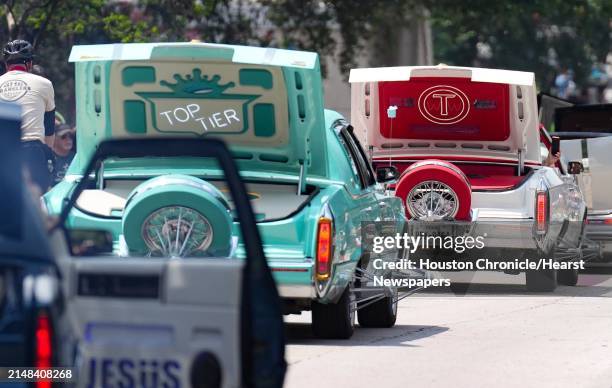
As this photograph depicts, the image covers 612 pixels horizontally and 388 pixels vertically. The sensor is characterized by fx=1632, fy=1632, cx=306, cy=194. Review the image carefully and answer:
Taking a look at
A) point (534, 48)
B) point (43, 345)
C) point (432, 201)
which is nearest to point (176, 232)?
point (43, 345)

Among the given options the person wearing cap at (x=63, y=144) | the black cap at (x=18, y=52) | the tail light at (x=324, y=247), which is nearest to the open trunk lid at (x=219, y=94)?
the tail light at (x=324, y=247)

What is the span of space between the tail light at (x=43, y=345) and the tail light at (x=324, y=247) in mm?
5373

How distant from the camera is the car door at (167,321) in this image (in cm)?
514

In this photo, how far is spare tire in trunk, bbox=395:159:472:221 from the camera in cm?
1446

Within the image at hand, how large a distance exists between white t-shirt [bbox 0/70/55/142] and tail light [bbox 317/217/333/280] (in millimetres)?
2828

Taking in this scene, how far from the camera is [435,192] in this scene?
14.5 m

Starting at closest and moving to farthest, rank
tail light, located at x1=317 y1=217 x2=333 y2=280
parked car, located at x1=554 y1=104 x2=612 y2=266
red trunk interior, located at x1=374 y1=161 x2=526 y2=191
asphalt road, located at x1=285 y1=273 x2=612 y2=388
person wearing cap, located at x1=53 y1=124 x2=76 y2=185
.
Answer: asphalt road, located at x1=285 y1=273 x2=612 y2=388
tail light, located at x1=317 y1=217 x2=333 y2=280
red trunk interior, located at x1=374 y1=161 x2=526 y2=191
person wearing cap, located at x1=53 y1=124 x2=76 y2=185
parked car, located at x1=554 y1=104 x2=612 y2=266

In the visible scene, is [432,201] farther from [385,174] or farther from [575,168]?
[575,168]

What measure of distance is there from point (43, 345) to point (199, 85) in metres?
6.22

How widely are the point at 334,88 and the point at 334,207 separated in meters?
38.9

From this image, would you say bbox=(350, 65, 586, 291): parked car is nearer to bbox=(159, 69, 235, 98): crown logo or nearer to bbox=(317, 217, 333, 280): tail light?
bbox=(159, 69, 235, 98): crown logo

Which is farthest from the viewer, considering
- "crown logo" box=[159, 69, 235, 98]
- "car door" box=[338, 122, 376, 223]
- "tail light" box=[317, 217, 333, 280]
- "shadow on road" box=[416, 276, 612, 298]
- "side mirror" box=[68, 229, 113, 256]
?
"shadow on road" box=[416, 276, 612, 298]

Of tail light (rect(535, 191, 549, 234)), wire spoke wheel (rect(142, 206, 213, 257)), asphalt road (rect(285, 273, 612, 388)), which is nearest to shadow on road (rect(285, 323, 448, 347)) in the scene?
asphalt road (rect(285, 273, 612, 388))

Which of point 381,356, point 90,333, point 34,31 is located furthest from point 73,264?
point 34,31
